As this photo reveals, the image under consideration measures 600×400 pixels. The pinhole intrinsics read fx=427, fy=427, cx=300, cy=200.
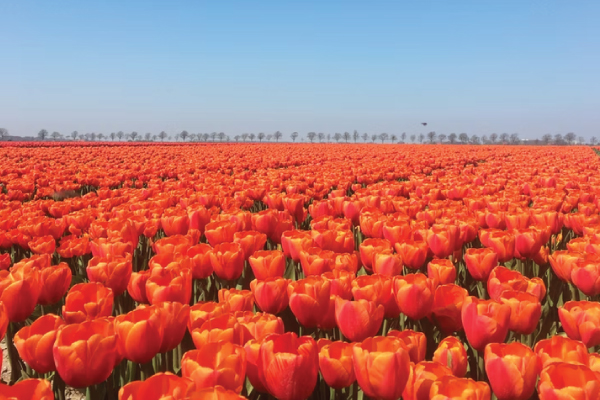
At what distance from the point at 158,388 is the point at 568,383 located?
4.06 feet

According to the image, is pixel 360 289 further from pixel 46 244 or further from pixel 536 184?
pixel 536 184

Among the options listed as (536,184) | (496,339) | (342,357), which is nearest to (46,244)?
(342,357)

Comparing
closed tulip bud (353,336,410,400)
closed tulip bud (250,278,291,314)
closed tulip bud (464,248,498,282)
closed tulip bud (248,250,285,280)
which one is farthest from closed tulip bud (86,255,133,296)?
closed tulip bud (464,248,498,282)

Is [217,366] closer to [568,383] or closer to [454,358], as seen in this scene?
[454,358]

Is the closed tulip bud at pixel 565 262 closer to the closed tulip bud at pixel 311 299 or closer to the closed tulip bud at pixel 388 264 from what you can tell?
the closed tulip bud at pixel 388 264

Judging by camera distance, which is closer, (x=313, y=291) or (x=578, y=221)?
(x=313, y=291)

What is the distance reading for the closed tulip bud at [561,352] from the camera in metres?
1.47

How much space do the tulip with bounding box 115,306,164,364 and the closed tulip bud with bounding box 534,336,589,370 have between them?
141 centimetres

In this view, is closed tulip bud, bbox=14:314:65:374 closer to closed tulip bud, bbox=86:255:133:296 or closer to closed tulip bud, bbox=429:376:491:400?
closed tulip bud, bbox=86:255:133:296

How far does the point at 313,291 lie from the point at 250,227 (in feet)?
7.10

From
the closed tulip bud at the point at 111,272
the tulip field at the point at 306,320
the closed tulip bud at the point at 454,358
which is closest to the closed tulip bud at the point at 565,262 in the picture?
the tulip field at the point at 306,320

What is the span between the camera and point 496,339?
5.69 ft

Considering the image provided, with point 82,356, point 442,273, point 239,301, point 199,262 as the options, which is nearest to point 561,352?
point 442,273

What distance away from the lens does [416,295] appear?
1.96m
